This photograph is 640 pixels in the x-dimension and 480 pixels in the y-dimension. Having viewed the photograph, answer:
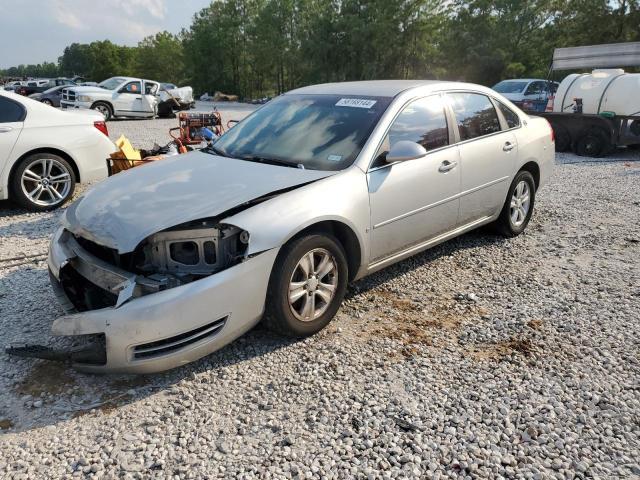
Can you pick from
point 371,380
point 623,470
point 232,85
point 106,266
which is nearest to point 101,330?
point 106,266

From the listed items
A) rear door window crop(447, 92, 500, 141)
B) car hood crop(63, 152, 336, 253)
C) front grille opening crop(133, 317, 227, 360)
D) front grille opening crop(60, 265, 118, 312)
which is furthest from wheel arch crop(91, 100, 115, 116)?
front grille opening crop(133, 317, 227, 360)

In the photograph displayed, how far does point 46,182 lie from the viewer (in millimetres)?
6496

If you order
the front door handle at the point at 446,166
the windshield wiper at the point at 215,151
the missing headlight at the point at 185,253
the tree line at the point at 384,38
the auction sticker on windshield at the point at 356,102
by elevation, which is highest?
the tree line at the point at 384,38

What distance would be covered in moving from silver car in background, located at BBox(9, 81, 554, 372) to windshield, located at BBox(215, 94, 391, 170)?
0.04ft

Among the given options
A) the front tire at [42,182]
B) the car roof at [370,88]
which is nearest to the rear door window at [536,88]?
the car roof at [370,88]

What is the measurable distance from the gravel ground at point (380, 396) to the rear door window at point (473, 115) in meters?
1.34

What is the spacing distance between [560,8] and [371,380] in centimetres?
3822

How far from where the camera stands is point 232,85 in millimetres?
55000

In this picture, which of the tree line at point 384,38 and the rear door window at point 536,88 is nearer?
the rear door window at point 536,88

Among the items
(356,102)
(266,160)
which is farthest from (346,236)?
(356,102)

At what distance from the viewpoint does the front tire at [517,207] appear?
533 cm

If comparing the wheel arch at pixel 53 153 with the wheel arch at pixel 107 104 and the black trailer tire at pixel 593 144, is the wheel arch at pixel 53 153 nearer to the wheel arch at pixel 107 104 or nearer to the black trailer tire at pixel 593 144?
the black trailer tire at pixel 593 144

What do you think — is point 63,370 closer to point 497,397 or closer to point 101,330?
point 101,330

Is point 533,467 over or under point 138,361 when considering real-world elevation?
under
